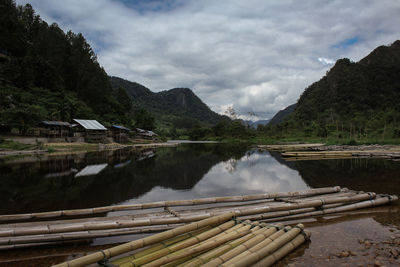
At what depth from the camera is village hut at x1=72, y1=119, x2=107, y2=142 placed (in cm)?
4031

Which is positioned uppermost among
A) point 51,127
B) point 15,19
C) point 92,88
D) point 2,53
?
point 15,19

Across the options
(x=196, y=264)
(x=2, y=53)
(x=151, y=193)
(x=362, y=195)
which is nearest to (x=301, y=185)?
(x=362, y=195)

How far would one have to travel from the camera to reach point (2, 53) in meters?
43.0

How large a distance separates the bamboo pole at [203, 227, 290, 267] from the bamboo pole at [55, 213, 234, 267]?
2.97ft

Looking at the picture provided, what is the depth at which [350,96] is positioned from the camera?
75750 millimetres

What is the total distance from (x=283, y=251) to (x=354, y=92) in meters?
87.1

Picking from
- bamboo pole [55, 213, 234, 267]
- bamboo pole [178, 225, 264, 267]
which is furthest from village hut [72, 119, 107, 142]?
bamboo pole [178, 225, 264, 267]

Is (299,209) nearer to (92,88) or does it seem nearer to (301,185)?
(301,185)

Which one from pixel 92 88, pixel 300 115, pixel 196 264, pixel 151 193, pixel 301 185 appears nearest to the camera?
pixel 196 264

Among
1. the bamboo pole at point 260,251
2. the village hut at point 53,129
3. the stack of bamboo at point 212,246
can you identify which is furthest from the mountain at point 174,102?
the bamboo pole at point 260,251

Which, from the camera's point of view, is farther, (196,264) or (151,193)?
(151,193)

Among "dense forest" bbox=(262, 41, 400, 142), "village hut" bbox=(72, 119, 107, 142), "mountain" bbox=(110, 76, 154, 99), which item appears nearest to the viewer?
"village hut" bbox=(72, 119, 107, 142)

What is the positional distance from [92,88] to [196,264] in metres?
61.1

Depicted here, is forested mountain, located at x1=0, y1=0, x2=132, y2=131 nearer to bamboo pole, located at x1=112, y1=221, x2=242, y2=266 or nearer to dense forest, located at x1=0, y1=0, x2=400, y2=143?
dense forest, located at x1=0, y1=0, x2=400, y2=143
